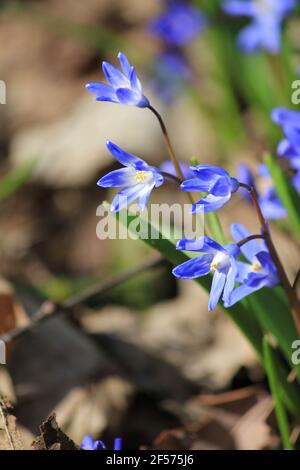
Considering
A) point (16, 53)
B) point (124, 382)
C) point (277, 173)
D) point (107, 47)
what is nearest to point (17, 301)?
point (124, 382)

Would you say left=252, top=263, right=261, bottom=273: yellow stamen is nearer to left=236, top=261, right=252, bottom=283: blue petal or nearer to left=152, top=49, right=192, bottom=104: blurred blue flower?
left=236, top=261, right=252, bottom=283: blue petal

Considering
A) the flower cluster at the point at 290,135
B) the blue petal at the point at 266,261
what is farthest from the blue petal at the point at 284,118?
the blue petal at the point at 266,261

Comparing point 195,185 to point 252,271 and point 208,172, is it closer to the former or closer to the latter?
point 208,172

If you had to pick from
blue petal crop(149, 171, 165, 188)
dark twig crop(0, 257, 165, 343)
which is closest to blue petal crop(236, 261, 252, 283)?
blue petal crop(149, 171, 165, 188)

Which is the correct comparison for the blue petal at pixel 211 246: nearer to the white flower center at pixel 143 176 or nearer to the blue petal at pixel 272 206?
the white flower center at pixel 143 176
